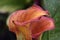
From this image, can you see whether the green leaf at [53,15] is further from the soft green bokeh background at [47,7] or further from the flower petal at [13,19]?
the flower petal at [13,19]

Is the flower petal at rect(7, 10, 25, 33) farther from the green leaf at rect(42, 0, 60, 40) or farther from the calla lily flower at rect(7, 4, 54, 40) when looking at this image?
the green leaf at rect(42, 0, 60, 40)

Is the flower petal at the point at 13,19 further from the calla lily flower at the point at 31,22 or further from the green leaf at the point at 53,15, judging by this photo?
the green leaf at the point at 53,15

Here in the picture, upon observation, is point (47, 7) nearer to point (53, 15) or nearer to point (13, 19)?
point (53, 15)

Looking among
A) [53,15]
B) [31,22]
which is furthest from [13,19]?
[53,15]

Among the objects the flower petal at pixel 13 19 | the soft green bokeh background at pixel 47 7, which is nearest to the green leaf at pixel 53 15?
the soft green bokeh background at pixel 47 7

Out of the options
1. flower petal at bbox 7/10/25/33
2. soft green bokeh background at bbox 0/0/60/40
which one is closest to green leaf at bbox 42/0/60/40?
soft green bokeh background at bbox 0/0/60/40

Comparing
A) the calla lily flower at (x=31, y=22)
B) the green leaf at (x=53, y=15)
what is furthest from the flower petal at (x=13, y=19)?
the green leaf at (x=53, y=15)
